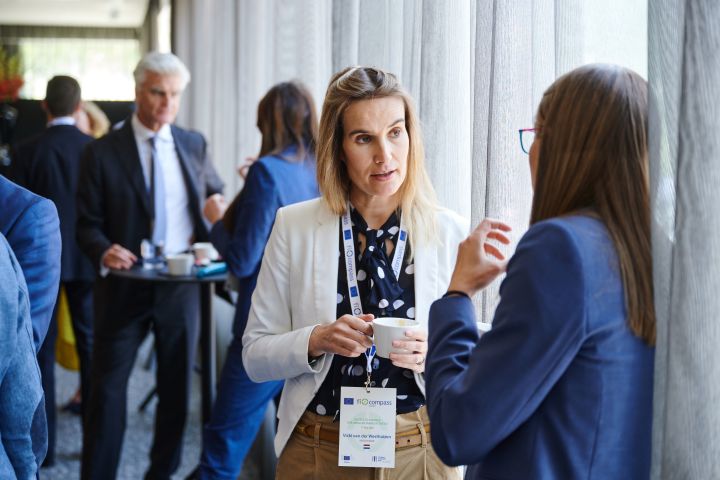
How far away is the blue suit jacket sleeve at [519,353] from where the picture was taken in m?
1.09

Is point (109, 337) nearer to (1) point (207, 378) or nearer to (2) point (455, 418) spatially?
(1) point (207, 378)

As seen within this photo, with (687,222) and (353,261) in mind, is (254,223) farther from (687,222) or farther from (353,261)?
(687,222)

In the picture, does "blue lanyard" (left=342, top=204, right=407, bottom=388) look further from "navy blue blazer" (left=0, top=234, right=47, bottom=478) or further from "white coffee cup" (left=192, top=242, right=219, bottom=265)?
"white coffee cup" (left=192, top=242, right=219, bottom=265)

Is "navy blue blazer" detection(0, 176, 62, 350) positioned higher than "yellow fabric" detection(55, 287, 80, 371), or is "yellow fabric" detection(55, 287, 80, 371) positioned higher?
"navy blue blazer" detection(0, 176, 62, 350)

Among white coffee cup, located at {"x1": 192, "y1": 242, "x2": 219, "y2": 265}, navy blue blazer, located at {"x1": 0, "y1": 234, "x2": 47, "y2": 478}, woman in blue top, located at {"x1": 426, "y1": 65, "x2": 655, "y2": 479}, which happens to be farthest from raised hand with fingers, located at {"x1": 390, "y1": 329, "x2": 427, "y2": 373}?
white coffee cup, located at {"x1": 192, "y1": 242, "x2": 219, "y2": 265}

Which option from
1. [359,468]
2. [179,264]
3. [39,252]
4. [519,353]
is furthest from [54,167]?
[519,353]

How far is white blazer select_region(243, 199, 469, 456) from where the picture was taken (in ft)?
5.78

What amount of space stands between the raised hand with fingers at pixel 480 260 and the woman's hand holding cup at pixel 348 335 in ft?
1.09

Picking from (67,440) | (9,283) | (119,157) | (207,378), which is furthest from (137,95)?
(9,283)

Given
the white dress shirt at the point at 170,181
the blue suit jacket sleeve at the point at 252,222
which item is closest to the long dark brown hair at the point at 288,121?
the blue suit jacket sleeve at the point at 252,222

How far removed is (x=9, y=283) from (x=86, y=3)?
14159 millimetres

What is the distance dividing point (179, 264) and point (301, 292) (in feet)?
5.15

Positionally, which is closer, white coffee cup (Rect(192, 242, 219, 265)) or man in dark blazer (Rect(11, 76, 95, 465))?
white coffee cup (Rect(192, 242, 219, 265))

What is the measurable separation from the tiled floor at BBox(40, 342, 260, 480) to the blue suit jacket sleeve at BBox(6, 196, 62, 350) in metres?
2.23
